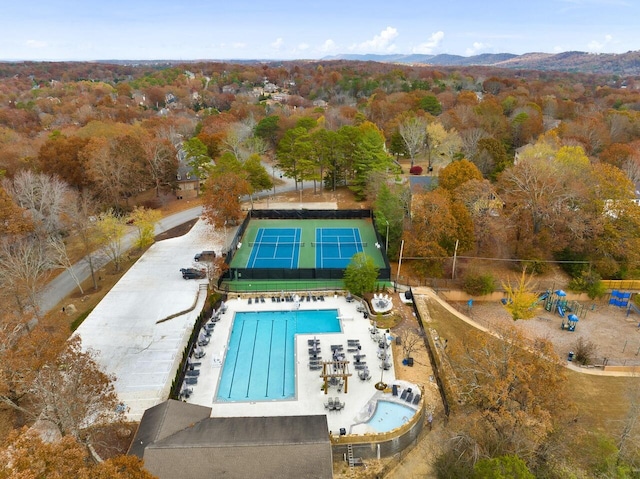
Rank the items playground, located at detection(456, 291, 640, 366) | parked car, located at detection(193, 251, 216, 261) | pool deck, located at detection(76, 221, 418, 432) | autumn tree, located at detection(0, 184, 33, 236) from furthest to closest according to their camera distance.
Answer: parked car, located at detection(193, 251, 216, 261) → autumn tree, located at detection(0, 184, 33, 236) → playground, located at detection(456, 291, 640, 366) → pool deck, located at detection(76, 221, 418, 432)

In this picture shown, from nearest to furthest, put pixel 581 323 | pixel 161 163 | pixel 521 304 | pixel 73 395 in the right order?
pixel 73 395 < pixel 521 304 < pixel 581 323 < pixel 161 163

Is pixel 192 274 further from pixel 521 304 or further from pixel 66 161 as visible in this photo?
pixel 521 304

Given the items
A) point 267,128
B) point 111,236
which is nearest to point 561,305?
point 111,236

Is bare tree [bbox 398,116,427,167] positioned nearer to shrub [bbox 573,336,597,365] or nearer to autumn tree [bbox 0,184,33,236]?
shrub [bbox 573,336,597,365]

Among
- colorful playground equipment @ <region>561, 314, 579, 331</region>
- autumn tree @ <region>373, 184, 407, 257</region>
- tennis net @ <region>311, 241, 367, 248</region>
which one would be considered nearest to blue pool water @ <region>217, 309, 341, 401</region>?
autumn tree @ <region>373, 184, 407, 257</region>

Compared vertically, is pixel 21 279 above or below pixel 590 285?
above

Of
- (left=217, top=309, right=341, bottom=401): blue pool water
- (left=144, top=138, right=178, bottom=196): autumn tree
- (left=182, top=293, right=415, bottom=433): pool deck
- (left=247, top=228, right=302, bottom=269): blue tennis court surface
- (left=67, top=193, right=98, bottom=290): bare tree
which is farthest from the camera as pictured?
(left=144, top=138, right=178, bottom=196): autumn tree

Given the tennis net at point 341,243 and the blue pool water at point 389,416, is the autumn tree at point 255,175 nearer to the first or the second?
the tennis net at point 341,243

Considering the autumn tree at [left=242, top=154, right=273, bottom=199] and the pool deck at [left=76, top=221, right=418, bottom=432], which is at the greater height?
the autumn tree at [left=242, top=154, right=273, bottom=199]
